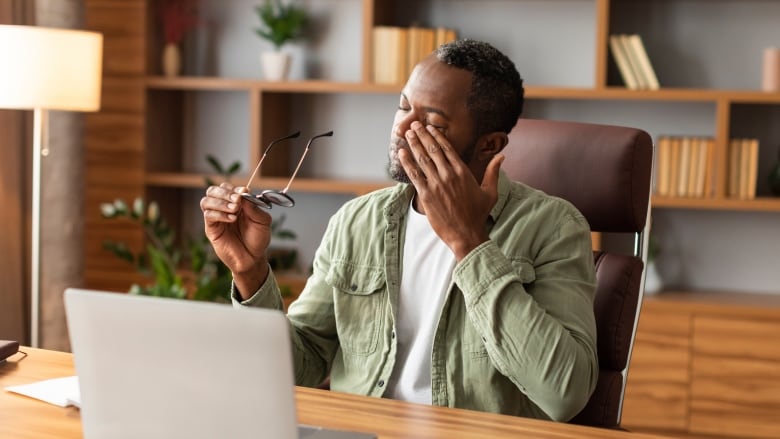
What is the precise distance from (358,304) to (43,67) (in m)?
1.66

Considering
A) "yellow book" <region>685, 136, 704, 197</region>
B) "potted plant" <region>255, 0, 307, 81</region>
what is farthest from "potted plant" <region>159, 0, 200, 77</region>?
"yellow book" <region>685, 136, 704, 197</region>

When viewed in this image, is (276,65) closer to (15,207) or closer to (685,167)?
(15,207)

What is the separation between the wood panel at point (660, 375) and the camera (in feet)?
11.3

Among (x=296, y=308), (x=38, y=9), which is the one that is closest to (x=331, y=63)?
(x=38, y=9)

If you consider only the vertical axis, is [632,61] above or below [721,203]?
above

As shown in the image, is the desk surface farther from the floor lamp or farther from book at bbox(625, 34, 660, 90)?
book at bbox(625, 34, 660, 90)

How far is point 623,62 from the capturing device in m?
3.63

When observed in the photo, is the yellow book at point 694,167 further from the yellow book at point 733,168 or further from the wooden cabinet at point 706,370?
the wooden cabinet at point 706,370

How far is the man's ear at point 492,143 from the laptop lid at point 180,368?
90cm

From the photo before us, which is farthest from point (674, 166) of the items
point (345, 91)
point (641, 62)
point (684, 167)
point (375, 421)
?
point (375, 421)

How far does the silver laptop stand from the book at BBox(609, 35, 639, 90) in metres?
2.80

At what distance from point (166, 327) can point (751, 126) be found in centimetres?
308

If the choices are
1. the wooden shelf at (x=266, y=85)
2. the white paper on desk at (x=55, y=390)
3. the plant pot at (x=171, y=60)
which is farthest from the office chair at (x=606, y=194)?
the plant pot at (x=171, y=60)

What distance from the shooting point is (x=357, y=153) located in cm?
416
